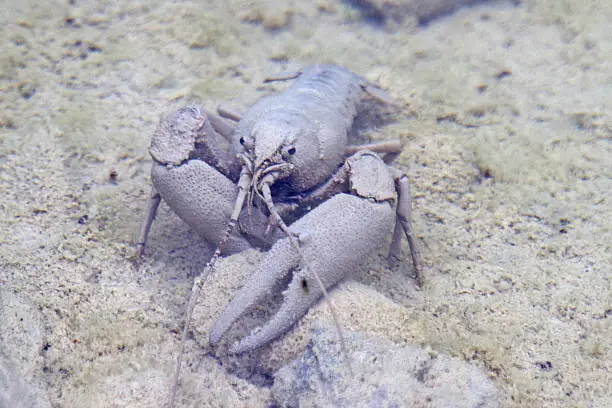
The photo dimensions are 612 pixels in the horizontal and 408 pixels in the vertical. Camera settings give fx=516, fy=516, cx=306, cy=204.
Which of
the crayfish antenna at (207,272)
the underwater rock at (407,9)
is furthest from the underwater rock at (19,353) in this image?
the underwater rock at (407,9)

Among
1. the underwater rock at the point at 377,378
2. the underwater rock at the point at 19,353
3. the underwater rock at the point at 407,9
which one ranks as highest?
the underwater rock at the point at 407,9

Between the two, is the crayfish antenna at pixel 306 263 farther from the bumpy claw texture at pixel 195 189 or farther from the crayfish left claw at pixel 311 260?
the bumpy claw texture at pixel 195 189

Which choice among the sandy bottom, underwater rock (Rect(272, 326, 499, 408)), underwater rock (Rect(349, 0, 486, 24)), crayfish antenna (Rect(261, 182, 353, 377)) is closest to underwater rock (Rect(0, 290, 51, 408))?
the sandy bottom

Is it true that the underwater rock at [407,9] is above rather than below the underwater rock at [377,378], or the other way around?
above

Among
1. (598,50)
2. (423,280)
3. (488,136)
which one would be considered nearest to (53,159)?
(423,280)

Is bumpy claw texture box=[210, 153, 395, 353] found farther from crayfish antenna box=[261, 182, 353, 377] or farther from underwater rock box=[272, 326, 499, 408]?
underwater rock box=[272, 326, 499, 408]

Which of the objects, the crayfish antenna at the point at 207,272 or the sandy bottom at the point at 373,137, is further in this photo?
the sandy bottom at the point at 373,137
